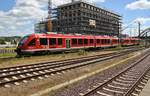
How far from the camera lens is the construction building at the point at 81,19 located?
14738 cm

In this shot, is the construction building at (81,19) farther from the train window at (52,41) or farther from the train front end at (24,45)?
the train front end at (24,45)

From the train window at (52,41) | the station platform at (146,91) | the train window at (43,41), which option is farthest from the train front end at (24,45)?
the station platform at (146,91)

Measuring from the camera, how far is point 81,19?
146 m

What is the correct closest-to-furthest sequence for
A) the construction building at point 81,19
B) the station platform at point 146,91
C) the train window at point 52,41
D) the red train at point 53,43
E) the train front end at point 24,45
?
the station platform at point 146,91
the train front end at point 24,45
the red train at point 53,43
the train window at point 52,41
the construction building at point 81,19

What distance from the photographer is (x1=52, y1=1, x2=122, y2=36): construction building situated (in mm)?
147375

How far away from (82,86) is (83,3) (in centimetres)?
14310

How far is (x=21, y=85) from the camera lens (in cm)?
1288

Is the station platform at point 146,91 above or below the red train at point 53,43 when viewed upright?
below


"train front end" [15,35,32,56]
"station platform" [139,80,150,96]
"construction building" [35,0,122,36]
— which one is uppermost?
"construction building" [35,0,122,36]

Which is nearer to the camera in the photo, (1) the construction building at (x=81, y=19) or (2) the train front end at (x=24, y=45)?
(2) the train front end at (x=24, y=45)

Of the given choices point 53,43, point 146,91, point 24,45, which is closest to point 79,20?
point 53,43

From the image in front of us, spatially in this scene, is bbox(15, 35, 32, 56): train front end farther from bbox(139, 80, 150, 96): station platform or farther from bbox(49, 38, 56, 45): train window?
bbox(139, 80, 150, 96): station platform

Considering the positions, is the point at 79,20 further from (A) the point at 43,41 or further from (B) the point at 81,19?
(A) the point at 43,41

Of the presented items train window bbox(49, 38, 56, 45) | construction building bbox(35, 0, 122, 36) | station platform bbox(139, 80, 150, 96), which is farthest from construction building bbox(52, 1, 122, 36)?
station platform bbox(139, 80, 150, 96)
